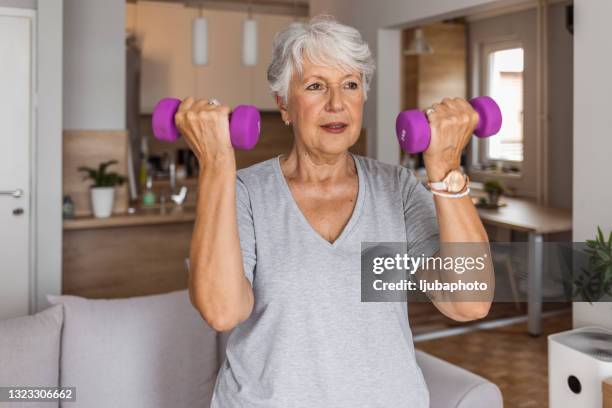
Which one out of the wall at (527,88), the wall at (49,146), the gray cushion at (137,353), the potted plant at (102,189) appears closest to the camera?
the gray cushion at (137,353)

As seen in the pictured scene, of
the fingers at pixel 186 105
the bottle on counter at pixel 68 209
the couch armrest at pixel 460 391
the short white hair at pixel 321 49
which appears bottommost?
the couch armrest at pixel 460 391

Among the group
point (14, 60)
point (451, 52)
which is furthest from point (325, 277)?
point (451, 52)

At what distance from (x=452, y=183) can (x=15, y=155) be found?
3501 millimetres

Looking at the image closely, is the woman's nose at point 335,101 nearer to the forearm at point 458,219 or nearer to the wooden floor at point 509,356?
the forearm at point 458,219

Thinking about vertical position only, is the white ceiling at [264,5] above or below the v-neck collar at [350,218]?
above

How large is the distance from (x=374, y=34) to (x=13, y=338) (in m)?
3.38

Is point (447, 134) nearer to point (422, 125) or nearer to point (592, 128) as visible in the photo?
point (422, 125)

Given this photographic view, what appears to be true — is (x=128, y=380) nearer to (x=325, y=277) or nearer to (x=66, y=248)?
(x=325, y=277)

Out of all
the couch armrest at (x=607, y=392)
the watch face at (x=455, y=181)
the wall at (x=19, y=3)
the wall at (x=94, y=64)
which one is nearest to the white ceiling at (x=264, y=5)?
the wall at (x=94, y=64)

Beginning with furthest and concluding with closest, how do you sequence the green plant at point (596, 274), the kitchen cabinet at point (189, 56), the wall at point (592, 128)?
the kitchen cabinet at point (189, 56)
the wall at point (592, 128)
the green plant at point (596, 274)

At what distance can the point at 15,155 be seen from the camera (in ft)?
13.0

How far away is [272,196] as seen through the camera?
4.09ft

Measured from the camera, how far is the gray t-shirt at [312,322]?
1.16 metres

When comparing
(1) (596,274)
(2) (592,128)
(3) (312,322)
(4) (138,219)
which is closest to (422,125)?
(3) (312,322)
